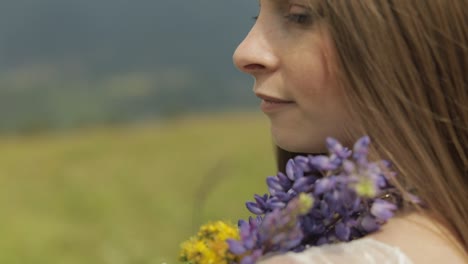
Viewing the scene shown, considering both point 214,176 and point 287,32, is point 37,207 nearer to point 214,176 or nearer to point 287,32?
point 214,176

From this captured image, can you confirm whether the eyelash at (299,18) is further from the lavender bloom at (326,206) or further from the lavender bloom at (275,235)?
the lavender bloom at (275,235)

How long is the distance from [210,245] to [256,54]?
379 mm

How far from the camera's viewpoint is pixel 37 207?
6.08 meters

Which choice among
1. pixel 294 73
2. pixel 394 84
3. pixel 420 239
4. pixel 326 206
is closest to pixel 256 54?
pixel 294 73

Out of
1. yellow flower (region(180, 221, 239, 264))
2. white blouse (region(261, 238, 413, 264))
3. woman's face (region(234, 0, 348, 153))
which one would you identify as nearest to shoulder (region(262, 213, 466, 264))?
white blouse (region(261, 238, 413, 264))

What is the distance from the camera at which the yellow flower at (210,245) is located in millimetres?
1342

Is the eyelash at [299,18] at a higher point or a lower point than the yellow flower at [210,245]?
higher

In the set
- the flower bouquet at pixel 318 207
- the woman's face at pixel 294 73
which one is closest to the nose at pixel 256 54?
the woman's face at pixel 294 73

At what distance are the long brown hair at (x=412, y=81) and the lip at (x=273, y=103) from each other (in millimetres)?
129

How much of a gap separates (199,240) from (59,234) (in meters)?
4.12

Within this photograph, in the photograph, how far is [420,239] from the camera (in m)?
1.29

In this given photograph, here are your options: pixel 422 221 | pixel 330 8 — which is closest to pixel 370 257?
pixel 422 221

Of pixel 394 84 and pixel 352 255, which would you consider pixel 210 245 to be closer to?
pixel 352 255

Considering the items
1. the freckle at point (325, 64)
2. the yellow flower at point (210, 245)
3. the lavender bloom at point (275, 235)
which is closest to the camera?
the lavender bloom at point (275, 235)
